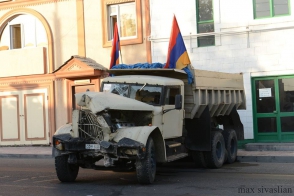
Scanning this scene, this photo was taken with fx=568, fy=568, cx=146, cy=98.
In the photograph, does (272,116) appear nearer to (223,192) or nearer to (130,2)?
(130,2)

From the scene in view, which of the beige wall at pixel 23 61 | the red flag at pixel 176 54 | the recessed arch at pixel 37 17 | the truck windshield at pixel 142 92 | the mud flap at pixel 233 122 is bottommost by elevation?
the mud flap at pixel 233 122

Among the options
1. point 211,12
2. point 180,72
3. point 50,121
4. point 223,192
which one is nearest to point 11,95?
point 50,121

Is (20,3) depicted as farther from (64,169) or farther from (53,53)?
(64,169)

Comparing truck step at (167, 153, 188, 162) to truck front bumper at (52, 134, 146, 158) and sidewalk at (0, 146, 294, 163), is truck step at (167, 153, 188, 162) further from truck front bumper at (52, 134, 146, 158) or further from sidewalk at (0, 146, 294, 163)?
sidewalk at (0, 146, 294, 163)

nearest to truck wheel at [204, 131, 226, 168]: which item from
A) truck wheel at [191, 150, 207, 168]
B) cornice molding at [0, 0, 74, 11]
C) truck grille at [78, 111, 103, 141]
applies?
truck wheel at [191, 150, 207, 168]

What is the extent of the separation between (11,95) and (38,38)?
2.83 metres

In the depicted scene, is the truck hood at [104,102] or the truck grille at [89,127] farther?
the truck grille at [89,127]

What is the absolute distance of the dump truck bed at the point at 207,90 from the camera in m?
14.0

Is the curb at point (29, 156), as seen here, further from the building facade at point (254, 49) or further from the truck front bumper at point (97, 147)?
the truck front bumper at point (97, 147)

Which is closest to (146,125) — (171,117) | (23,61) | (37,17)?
(171,117)

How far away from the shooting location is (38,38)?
25.0 metres

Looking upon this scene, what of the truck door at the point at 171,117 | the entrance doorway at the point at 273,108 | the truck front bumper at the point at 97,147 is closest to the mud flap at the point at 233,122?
the entrance doorway at the point at 273,108

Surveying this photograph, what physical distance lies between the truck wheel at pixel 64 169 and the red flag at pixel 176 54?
4067 mm

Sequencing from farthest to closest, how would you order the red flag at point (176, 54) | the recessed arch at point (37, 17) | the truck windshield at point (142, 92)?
the recessed arch at point (37, 17)
the red flag at point (176, 54)
the truck windshield at point (142, 92)
